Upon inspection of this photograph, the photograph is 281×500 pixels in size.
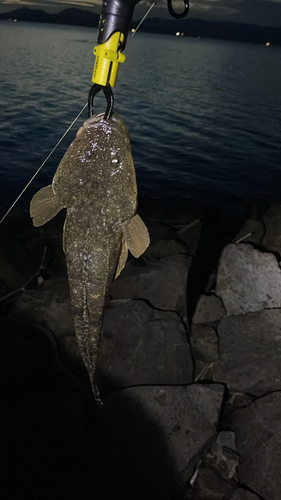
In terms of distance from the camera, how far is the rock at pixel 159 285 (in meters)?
6.00

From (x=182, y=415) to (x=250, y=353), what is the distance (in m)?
1.52

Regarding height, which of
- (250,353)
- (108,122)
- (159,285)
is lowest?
(250,353)

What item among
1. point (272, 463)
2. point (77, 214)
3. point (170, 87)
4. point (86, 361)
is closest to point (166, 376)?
point (272, 463)

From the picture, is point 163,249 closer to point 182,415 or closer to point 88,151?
point 182,415

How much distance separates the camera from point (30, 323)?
5562 mm

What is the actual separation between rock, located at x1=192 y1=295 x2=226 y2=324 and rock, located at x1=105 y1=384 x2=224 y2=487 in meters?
1.51

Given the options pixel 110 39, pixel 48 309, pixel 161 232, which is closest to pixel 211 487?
pixel 48 309

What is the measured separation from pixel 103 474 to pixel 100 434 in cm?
43

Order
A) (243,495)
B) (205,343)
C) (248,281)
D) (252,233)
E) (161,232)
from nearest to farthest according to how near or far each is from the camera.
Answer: (243,495), (205,343), (248,281), (252,233), (161,232)

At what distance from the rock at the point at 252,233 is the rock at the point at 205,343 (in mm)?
2747

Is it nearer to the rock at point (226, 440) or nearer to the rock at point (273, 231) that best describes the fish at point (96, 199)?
the rock at point (226, 440)

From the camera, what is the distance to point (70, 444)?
403cm

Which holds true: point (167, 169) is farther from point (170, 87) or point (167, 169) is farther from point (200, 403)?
point (170, 87)

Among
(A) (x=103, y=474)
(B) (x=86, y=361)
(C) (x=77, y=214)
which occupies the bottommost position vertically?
(A) (x=103, y=474)
